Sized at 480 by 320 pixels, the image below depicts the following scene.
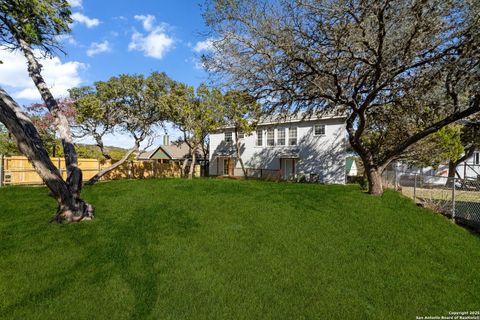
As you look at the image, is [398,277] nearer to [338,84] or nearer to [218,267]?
[218,267]

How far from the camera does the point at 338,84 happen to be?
888 cm

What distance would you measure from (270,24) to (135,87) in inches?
610

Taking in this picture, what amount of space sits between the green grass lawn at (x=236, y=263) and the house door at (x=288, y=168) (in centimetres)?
1625

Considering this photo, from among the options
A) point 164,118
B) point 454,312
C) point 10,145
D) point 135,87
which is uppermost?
point 135,87

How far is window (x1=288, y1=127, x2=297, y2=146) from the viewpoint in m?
24.6

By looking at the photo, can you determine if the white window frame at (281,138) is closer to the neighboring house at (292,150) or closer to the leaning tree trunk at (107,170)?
the neighboring house at (292,150)

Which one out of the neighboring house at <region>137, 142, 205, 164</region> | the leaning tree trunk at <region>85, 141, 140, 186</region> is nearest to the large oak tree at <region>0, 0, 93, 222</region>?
the leaning tree trunk at <region>85, 141, 140, 186</region>

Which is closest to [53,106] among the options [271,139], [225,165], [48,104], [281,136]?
[48,104]

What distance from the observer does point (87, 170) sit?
19688mm

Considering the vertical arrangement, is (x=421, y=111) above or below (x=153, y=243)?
above

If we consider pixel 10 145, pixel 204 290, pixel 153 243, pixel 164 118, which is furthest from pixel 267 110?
pixel 10 145

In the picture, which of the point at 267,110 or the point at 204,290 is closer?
the point at 204,290

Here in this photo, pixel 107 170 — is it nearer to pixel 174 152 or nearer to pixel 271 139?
pixel 271 139

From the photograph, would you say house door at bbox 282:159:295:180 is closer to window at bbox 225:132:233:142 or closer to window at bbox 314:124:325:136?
window at bbox 314:124:325:136
